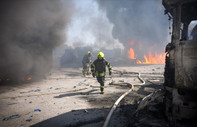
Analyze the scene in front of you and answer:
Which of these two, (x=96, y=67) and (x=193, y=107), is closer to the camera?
(x=193, y=107)

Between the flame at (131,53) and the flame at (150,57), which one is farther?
the flame at (131,53)

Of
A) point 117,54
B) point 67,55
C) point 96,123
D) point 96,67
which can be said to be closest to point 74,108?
point 96,123

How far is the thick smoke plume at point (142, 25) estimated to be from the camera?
3897 cm

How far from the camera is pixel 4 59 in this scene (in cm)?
937

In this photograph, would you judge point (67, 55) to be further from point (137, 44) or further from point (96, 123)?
point (96, 123)

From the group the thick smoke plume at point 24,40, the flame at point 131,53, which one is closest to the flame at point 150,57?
the flame at point 131,53

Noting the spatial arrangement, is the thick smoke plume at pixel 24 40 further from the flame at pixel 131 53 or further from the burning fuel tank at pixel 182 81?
the flame at pixel 131 53

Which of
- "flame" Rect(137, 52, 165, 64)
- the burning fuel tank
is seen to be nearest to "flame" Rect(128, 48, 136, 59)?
"flame" Rect(137, 52, 165, 64)

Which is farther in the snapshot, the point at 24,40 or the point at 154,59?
the point at 154,59

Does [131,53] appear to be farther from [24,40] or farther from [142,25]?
[24,40]

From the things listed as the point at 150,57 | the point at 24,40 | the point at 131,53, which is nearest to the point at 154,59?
the point at 150,57

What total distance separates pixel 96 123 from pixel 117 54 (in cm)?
4392

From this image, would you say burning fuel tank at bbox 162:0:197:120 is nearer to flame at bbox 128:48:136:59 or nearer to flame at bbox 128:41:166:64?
flame at bbox 128:41:166:64

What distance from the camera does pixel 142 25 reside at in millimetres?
39156
